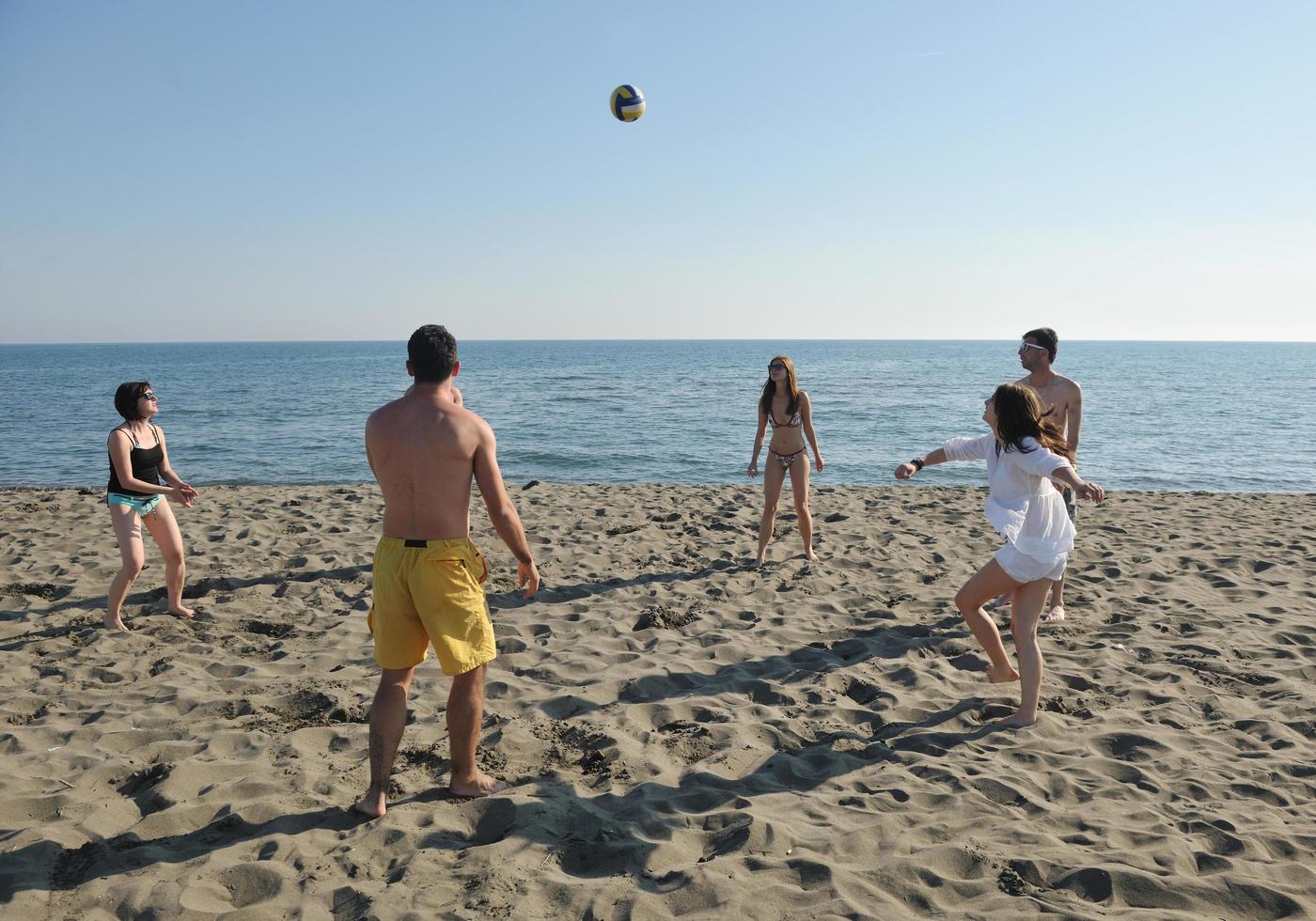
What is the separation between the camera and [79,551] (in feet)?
24.9

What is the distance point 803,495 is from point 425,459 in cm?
491

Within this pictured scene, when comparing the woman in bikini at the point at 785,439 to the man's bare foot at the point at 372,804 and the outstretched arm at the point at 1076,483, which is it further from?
the man's bare foot at the point at 372,804

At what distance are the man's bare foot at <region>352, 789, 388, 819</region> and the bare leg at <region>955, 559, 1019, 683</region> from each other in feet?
9.77

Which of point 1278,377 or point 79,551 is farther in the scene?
point 1278,377

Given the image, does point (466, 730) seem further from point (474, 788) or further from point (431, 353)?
point (431, 353)

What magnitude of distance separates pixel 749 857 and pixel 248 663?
3.62 m

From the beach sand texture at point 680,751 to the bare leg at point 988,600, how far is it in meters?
0.14

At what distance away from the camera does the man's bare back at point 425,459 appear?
313cm

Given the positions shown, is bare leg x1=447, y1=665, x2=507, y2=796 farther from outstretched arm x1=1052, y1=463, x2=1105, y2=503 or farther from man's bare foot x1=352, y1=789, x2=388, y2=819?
outstretched arm x1=1052, y1=463, x2=1105, y2=503

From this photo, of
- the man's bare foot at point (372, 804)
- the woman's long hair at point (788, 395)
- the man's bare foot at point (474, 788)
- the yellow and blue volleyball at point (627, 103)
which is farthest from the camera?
the yellow and blue volleyball at point (627, 103)

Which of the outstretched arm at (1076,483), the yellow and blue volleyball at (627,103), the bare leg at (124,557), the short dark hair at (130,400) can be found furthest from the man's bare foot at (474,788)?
the yellow and blue volleyball at (627,103)

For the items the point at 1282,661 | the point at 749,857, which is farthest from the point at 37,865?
the point at 1282,661

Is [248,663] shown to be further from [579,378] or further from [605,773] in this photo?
[579,378]

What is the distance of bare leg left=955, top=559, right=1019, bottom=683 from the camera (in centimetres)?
412
